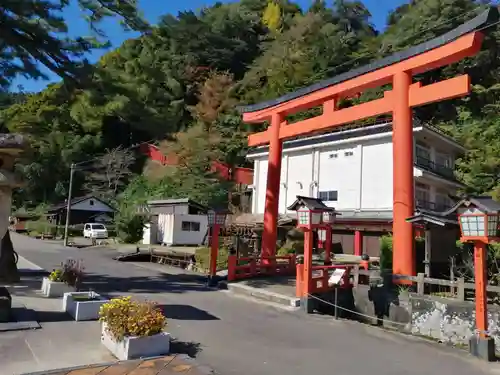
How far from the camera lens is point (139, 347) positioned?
238 inches

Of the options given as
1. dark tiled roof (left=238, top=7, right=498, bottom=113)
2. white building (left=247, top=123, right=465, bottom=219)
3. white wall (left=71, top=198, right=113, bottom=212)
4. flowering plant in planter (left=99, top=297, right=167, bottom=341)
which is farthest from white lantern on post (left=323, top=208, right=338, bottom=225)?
white wall (left=71, top=198, right=113, bottom=212)

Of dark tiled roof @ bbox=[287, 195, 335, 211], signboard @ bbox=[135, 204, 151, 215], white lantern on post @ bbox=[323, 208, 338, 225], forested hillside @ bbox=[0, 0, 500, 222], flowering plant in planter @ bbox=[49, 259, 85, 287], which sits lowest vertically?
flowering plant in planter @ bbox=[49, 259, 85, 287]

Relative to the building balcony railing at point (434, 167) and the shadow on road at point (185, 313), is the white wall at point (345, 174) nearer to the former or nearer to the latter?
the building balcony railing at point (434, 167)

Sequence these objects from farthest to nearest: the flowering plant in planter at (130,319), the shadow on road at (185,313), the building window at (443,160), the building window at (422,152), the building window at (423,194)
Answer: the building window at (443,160) < the building window at (422,152) < the building window at (423,194) < the shadow on road at (185,313) < the flowering plant in planter at (130,319)

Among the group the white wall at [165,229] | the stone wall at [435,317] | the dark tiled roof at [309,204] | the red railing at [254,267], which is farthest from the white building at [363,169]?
the dark tiled roof at [309,204]

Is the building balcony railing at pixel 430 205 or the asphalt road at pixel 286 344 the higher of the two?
the building balcony railing at pixel 430 205

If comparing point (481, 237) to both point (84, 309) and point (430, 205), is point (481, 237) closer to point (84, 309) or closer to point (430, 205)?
point (84, 309)

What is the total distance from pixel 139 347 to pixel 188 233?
87.8 ft

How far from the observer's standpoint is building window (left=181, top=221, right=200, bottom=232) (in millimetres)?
32250

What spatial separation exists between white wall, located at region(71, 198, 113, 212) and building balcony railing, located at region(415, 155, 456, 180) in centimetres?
3220

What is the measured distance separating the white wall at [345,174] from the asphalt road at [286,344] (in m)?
15.4

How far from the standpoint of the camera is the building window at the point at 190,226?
32.2m

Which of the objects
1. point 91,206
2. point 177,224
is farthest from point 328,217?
point 91,206

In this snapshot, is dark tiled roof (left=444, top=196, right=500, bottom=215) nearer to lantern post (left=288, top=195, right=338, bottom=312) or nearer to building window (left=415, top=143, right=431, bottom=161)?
lantern post (left=288, top=195, right=338, bottom=312)
